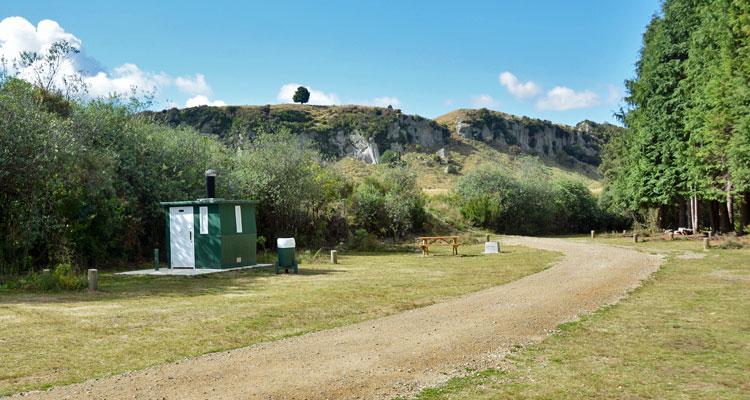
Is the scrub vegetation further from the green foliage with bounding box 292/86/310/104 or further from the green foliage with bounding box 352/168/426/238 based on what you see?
the green foliage with bounding box 292/86/310/104

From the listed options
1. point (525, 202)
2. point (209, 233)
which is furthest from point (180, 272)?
point (525, 202)

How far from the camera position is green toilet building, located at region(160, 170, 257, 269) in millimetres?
21781

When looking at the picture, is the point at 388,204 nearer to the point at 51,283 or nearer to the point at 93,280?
the point at 93,280

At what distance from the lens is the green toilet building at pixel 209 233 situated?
21.8 meters

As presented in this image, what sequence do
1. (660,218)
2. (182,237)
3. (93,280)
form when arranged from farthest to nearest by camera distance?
(660,218) → (182,237) → (93,280)

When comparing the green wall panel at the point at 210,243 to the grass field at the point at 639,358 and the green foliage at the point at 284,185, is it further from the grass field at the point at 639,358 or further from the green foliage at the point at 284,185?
the grass field at the point at 639,358

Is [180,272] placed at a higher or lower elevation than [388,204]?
Result: lower

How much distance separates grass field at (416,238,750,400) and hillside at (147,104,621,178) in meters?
80.8

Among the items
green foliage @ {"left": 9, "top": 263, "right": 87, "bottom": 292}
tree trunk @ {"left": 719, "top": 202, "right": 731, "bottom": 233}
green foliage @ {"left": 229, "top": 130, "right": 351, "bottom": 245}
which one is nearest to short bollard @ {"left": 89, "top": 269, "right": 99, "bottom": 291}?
green foliage @ {"left": 9, "top": 263, "right": 87, "bottom": 292}

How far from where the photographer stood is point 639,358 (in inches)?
310

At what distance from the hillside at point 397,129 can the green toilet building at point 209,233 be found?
223 ft

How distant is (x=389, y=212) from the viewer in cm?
3984

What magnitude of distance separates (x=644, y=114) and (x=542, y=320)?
33647 mm

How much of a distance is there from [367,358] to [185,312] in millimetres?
5489
